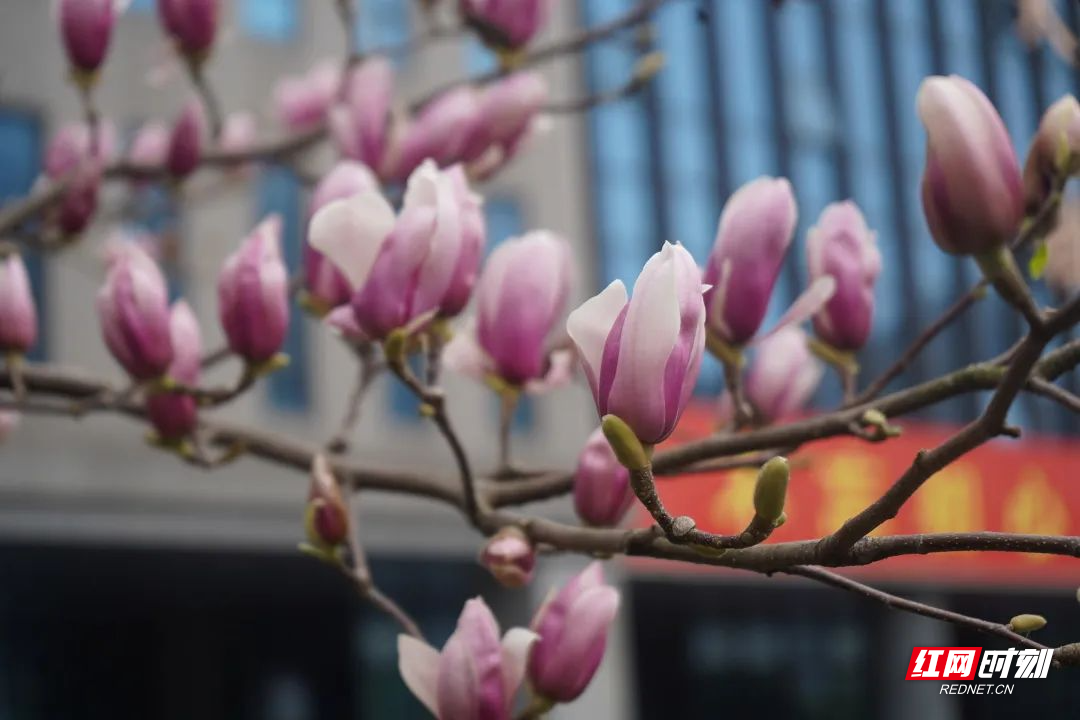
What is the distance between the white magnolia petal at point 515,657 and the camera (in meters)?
0.78

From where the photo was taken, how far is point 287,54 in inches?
340

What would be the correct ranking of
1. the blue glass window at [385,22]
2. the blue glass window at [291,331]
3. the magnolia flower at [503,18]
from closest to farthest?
1. the magnolia flower at [503,18]
2. the blue glass window at [291,331]
3. the blue glass window at [385,22]

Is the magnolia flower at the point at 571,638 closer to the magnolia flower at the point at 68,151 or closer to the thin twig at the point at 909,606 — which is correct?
the thin twig at the point at 909,606

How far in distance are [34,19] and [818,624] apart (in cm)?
978

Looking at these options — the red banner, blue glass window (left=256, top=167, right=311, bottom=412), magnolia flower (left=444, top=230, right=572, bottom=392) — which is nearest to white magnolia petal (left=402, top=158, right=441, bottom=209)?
magnolia flower (left=444, top=230, right=572, bottom=392)

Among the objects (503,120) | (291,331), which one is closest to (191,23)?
(503,120)

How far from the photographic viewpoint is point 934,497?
9633mm

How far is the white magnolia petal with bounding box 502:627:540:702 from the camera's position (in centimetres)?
78

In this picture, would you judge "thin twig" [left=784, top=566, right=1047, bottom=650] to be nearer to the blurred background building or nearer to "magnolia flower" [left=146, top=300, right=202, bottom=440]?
"magnolia flower" [left=146, top=300, right=202, bottom=440]

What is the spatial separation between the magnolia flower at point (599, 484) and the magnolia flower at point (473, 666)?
10cm

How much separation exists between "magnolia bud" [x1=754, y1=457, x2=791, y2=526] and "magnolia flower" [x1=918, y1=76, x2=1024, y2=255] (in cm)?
14

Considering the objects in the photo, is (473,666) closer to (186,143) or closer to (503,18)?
(503,18)

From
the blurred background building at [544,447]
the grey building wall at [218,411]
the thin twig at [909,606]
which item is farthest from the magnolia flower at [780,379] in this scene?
the grey building wall at [218,411]

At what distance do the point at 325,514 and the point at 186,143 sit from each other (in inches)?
30.2
